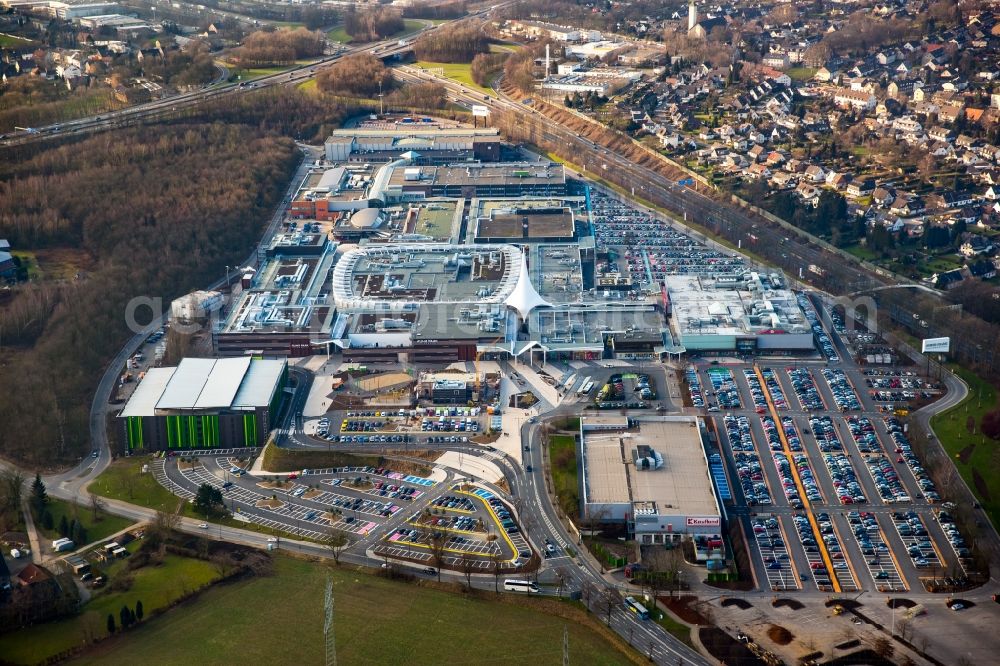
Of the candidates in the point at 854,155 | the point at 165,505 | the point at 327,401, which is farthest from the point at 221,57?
the point at 165,505

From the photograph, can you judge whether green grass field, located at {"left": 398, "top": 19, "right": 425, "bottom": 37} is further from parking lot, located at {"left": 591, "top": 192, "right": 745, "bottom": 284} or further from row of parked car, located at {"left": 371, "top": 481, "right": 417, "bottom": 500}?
row of parked car, located at {"left": 371, "top": 481, "right": 417, "bottom": 500}

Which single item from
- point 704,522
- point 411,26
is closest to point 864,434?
point 704,522

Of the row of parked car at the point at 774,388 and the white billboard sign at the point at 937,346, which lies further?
the white billboard sign at the point at 937,346

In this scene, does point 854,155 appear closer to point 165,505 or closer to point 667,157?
point 667,157

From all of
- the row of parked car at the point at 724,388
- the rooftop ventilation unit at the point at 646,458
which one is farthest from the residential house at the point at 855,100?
the rooftop ventilation unit at the point at 646,458

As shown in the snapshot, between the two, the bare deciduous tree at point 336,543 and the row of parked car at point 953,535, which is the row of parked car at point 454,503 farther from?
the row of parked car at point 953,535

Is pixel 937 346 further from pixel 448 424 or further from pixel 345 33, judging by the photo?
pixel 345 33
